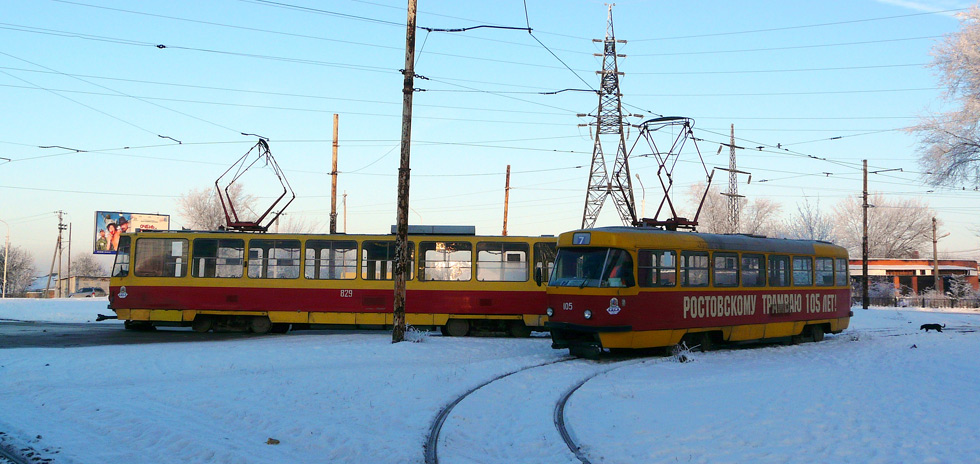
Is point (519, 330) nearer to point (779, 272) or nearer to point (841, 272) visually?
point (779, 272)

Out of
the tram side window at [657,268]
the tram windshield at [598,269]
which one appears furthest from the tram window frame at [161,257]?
the tram side window at [657,268]

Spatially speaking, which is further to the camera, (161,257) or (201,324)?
(201,324)

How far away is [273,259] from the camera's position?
19625 millimetres

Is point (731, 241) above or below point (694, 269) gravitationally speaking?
above

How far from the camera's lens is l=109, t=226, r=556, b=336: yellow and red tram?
19359mm

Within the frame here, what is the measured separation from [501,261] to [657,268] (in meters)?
5.22

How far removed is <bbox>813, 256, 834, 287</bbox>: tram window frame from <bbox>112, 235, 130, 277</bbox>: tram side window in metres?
17.7

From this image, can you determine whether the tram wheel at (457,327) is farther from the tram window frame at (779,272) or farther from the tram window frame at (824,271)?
the tram window frame at (824,271)

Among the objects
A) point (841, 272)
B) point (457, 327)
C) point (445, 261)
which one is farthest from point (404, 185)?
point (841, 272)

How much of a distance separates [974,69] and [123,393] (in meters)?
34.2

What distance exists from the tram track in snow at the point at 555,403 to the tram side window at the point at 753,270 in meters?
3.84

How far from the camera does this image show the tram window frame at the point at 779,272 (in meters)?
17.9

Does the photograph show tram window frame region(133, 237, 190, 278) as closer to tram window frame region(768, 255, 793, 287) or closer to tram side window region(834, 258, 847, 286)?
tram window frame region(768, 255, 793, 287)

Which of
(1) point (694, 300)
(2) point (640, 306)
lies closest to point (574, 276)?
(2) point (640, 306)
